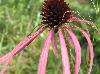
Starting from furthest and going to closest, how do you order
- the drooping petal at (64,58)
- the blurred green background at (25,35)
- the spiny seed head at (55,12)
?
the blurred green background at (25,35) < the spiny seed head at (55,12) < the drooping petal at (64,58)

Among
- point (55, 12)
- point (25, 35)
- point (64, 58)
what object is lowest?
point (64, 58)

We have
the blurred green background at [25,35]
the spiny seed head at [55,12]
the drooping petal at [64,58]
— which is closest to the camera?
the drooping petal at [64,58]

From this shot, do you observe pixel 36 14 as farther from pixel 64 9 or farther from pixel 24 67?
pixel 64 9

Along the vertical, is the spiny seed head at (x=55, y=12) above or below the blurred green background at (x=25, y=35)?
below

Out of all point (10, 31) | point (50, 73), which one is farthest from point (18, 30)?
point (50, 73)

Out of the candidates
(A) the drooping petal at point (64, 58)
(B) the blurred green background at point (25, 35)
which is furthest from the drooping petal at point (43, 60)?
(B) the blurred green background at point (25, 35)

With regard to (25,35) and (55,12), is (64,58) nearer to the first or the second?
(55,12)

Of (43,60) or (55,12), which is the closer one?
(43,60)

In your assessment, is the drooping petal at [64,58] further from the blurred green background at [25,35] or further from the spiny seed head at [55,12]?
the blurred green background at [25,35]

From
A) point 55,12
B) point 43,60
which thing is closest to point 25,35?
point 55,12
